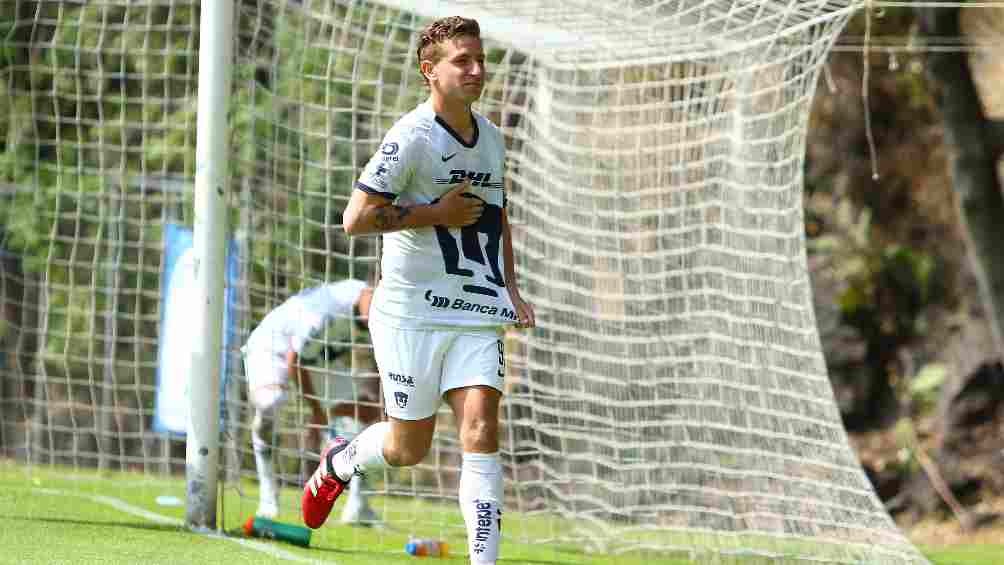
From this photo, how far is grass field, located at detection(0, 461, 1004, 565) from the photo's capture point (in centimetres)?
580

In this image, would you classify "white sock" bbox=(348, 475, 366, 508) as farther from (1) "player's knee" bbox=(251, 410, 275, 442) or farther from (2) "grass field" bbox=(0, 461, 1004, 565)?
(1) "player's knee" bbox=(251, 410, 275, 442)

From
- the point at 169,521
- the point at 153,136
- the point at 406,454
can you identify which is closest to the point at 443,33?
the point at 406,454

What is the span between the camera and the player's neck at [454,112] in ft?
16.6

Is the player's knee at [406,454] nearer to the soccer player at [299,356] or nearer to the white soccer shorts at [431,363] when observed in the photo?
the white soccer shorts at [431,363]

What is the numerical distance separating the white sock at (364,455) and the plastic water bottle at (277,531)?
41.2 inches

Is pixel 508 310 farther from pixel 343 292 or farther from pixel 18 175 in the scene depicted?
pixel 18 175

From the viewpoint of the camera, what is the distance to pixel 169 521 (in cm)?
712

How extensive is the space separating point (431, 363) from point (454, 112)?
0.90 meters

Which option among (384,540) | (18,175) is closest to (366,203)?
(384,540)

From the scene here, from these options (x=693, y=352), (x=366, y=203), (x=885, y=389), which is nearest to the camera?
(x=366, y=203)

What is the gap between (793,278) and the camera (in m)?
7.48

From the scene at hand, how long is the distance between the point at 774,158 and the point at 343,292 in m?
2.49

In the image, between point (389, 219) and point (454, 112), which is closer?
point (389, 219)

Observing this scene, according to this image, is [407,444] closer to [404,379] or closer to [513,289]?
[404,379]
